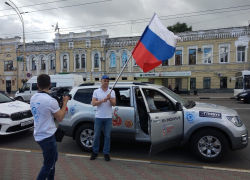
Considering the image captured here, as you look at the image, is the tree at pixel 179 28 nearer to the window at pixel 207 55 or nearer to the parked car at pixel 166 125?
the window at pixel 207 55

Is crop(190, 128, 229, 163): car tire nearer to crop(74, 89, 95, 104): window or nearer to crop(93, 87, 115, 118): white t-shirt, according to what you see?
crop(93, 87, 115, 118): white t-shirt

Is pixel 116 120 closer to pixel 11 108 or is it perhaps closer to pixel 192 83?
pixel 11 108

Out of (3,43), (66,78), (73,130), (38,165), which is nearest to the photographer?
(38,165)

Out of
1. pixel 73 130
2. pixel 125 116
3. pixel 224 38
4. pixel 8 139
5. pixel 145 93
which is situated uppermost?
pixel 224 38

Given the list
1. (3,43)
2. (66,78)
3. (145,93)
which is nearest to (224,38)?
(66,78)

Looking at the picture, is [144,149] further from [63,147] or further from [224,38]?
[224,38]

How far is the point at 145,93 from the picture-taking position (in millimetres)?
4797

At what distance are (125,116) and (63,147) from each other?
206 cm

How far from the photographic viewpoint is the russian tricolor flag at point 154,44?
414cm

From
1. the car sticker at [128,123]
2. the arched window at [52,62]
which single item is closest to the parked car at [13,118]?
the car sticker at [128,123]

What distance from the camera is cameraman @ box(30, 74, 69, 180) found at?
257 centimetres

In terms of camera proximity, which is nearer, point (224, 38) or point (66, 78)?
point (66, 78)

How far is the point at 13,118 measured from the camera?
5.73 metres

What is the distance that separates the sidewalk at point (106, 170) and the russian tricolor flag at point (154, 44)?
2.16 m
